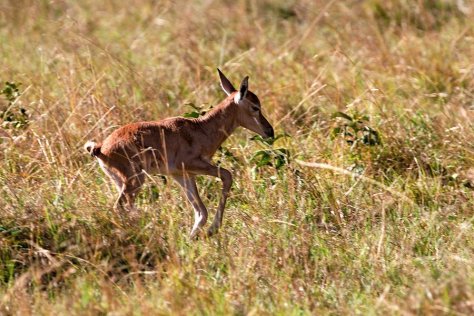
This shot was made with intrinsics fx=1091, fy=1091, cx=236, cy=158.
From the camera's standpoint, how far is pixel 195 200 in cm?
649

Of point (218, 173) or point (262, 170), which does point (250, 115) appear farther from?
point (218, 173)

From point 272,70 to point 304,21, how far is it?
7.56 feet

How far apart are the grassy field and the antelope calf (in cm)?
14

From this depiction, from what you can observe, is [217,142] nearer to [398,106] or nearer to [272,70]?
[398,106]

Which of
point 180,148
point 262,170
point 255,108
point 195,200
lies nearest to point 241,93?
point 255,108

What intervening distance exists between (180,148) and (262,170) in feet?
2.24

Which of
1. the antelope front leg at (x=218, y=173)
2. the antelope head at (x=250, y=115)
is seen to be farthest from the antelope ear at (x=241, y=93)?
the antelope front leg at (x=218, y=173)

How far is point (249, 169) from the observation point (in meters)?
6.96

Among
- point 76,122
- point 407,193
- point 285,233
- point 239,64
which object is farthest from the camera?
point 239,64

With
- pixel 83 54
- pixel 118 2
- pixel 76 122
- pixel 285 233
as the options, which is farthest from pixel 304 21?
pixel 285 233

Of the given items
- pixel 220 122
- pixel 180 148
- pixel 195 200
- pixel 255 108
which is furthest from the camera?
pixel 255 108

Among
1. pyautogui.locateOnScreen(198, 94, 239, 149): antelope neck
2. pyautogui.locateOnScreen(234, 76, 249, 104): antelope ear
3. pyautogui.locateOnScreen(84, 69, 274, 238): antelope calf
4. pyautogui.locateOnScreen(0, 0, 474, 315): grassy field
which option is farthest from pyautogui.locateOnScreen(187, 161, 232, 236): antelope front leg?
pyautogui.locateOnScreen(234, 76, 249, 104): antelope ear

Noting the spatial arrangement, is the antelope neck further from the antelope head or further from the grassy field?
the grassy field

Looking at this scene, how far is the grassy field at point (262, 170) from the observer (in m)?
5.25
